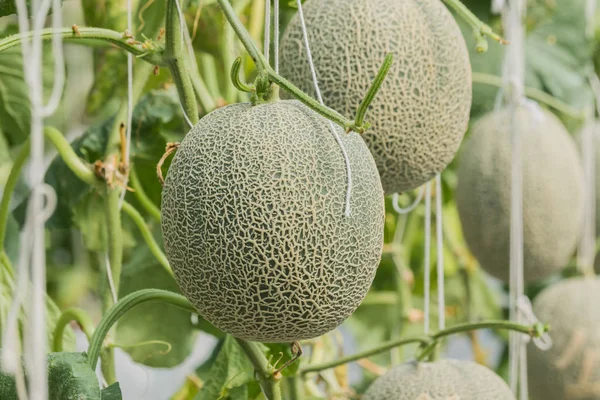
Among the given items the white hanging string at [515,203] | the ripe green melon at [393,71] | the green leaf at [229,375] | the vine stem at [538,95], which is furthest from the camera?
the vine stem at [538,95]

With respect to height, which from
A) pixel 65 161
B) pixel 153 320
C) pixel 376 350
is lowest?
pixel 153 320

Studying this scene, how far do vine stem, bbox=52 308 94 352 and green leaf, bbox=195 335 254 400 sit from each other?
0.19 metres

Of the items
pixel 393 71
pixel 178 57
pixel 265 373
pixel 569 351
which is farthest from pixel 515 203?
pixel 178 57

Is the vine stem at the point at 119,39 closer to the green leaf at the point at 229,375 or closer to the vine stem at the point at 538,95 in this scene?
the green leaf at the point at 229,375

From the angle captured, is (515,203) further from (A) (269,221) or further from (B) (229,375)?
(A) (269,221)

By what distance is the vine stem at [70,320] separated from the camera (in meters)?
1.01

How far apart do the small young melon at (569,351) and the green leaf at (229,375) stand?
0.67 meters

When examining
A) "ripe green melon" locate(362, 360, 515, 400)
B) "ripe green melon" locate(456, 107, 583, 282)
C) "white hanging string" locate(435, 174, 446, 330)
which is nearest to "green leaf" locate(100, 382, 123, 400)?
"ripe green melon" locate(362, 360, 515, 400)

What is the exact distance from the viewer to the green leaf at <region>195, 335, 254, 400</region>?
1.13 m

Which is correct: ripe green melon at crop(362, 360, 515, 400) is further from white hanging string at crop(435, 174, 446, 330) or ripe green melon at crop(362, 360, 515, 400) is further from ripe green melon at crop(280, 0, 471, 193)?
ripe green melon at crop(280, 0, 471, 193)

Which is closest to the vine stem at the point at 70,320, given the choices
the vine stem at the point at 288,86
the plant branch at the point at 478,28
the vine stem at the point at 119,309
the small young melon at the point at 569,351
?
the vine stem at the point at 119,309

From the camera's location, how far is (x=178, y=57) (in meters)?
0.85

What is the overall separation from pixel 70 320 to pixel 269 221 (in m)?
0.38

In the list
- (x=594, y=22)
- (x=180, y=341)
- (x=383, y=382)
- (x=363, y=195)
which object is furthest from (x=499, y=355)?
(x=363, y=195)
